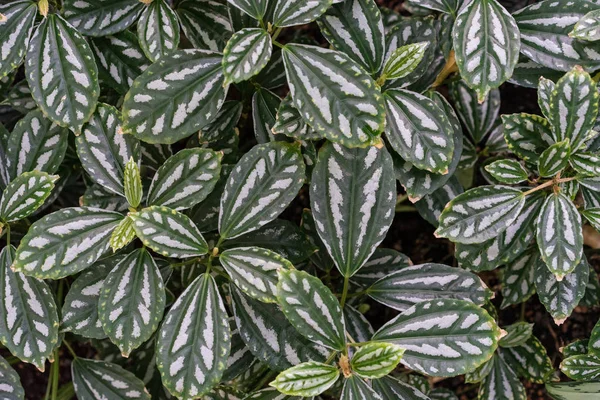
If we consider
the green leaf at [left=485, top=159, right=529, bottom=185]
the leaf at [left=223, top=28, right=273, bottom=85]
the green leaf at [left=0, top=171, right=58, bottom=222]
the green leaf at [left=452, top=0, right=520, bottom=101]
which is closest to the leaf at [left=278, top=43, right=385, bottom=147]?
the leaf at [left=223, top=28, right=273, bottom=85]

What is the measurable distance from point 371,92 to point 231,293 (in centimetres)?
52

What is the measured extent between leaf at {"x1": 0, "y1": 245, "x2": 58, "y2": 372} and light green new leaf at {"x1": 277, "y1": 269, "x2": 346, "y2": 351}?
0.51 metres

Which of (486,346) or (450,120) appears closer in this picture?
(486,346)

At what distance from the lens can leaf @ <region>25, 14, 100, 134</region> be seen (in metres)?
1.17

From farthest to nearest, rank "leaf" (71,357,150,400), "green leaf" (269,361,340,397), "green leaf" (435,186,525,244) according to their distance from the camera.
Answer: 1. "leaf" (71,357,150,400)
2. "green leaf" (435,186,525,244)
3. "green leaf" (269,361,340,397)

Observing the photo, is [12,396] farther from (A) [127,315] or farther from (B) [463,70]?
(B) [463,70]

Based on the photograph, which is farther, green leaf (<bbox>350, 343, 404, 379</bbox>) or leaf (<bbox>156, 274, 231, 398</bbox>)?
leaf (<bbox>156, 274, 231, 398</bbox>)

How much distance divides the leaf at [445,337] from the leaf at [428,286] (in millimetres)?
97

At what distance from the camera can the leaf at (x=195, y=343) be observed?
1109mm

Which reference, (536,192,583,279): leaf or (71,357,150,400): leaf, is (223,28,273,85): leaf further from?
(71,357,150,400): leaf

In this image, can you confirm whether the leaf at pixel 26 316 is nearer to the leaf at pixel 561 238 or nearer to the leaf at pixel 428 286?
the leaf at pixel 428 286

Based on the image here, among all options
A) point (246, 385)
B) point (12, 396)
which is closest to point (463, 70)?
point (246, 385)

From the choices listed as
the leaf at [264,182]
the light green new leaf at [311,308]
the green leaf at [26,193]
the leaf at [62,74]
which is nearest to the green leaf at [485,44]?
the leaf at [264,182]

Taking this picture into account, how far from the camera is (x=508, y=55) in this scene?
3.66 ft
